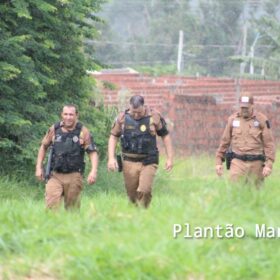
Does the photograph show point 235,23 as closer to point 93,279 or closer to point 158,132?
point 158,132

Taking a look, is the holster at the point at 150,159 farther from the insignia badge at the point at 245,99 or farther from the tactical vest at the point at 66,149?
the insignia badge at the point at 245,99

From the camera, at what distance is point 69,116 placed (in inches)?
348

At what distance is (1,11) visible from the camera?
1350 centimetres

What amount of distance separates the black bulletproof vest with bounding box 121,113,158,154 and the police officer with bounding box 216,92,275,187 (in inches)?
37.8

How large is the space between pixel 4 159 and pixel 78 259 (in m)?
8.83

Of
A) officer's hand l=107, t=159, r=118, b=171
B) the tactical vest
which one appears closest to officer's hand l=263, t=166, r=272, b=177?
officer's hand l=107, t=159, r=118, b=171

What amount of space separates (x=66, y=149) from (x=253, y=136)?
2307mm

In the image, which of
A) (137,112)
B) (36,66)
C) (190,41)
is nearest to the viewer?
(137,112)

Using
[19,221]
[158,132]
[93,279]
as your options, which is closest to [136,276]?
[93,279]

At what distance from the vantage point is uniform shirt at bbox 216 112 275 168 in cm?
952

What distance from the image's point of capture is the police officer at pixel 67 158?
891 centimetres

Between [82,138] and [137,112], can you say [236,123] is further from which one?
[82,138]

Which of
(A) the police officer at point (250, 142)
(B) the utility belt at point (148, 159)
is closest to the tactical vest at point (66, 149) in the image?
(B) the utility belt at point (148, 159)

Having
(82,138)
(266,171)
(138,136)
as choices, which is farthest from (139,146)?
(266,171)
